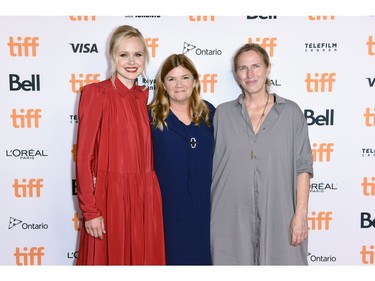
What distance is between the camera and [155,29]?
2.79 m

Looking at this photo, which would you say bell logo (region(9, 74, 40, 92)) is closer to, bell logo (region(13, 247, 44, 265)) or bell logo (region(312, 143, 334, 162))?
bell logo (region(13, 247, 44, 265))

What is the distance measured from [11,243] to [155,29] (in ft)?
5.70

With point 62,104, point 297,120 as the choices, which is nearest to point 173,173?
point 297,120

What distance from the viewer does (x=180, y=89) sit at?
2.34m

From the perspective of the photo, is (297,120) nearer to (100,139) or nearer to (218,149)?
(218,149)

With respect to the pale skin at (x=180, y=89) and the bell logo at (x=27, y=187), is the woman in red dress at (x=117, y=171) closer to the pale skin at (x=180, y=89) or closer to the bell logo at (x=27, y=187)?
the pale skin at (x=180, y=89)

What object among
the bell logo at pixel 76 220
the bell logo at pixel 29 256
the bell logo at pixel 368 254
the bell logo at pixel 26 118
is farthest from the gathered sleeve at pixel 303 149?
the bell logo at pixel 29 256

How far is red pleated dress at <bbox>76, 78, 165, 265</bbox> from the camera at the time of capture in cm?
216

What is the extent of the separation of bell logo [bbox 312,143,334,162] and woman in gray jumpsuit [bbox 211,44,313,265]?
1.73ft

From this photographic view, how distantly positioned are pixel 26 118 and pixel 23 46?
0.47 metres

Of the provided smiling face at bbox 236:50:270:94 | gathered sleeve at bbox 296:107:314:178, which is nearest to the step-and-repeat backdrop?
smiling face at bbox 236:50:270:94

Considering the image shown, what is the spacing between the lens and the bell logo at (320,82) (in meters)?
2.83

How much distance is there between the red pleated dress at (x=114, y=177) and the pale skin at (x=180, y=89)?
0.77 ft

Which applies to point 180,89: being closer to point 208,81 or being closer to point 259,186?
point 208,81
